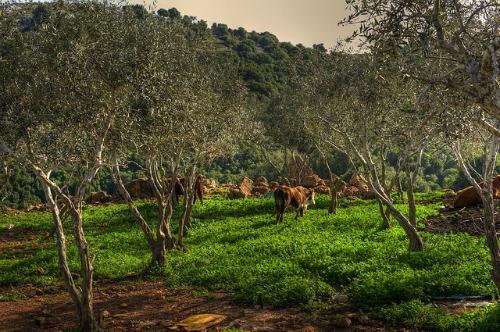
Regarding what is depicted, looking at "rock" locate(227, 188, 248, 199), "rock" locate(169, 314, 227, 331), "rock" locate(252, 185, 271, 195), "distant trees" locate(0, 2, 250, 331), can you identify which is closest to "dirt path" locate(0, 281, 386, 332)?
"rock" locate(169, 314, 227, 331)

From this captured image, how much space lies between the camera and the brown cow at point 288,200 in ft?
99.0

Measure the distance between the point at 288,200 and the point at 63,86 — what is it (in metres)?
Result: 17.5

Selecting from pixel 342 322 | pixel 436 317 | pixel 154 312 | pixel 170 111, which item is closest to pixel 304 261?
pixel 342 322

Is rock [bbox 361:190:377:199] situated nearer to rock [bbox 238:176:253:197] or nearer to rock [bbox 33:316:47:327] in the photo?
rock [bbox 238:176:253:197]

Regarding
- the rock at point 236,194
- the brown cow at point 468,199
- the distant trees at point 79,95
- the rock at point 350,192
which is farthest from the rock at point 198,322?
the rock at point 350,192

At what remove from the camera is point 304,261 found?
786 inches

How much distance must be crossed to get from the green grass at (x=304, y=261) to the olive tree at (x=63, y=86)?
6.14 meters

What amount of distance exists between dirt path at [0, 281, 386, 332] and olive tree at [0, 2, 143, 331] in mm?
2095

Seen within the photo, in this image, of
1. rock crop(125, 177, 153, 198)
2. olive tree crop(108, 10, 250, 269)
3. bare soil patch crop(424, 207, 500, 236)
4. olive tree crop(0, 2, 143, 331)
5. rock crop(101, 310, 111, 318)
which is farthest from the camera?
rock crop(125, 177, 153, 198)

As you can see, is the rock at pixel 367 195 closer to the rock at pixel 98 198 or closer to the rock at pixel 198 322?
the rock at pixel 98 198

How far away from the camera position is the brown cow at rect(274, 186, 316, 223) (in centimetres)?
3019

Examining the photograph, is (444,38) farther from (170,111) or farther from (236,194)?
(236,194)

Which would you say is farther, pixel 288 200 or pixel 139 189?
pixel 139 189

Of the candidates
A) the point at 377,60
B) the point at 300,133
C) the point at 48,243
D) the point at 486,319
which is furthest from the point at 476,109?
the point at 300,133
